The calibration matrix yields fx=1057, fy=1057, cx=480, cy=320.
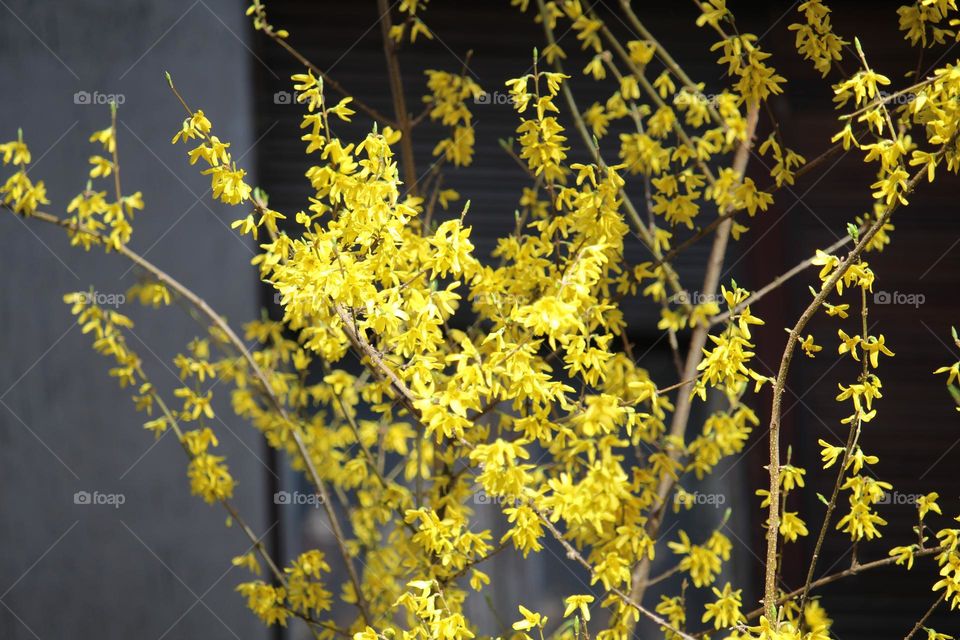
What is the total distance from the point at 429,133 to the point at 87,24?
3.56ft

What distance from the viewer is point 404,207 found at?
5.36 ft

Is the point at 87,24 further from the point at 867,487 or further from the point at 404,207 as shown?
the point at 867,487
